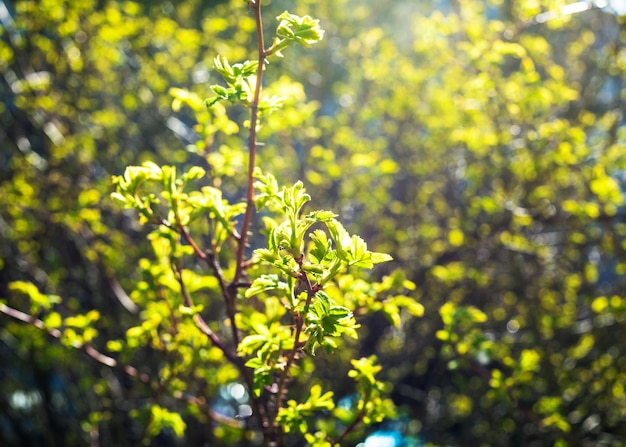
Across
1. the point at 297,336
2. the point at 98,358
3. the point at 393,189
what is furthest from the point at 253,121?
the point at 393,189

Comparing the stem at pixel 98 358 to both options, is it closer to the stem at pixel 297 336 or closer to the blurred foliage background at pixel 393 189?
the stem at pixel 297 336

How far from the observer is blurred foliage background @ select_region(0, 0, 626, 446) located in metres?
3.94

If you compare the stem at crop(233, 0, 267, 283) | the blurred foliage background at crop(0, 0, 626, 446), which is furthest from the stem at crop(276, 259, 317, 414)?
the blurred foliage background at crop(0, 0, 626, 446)

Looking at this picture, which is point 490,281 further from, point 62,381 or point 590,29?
point 62,381

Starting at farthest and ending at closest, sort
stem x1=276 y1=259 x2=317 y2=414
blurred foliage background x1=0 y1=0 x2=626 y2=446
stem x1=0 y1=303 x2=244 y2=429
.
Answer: blurred foliage background x1=0 y1=0 x2=626 y2=446, stem x1=0 y1=303 x2=244 y2=429, stem x1=276 y1=259 x2=317 y2=414

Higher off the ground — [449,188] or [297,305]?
[449,188]

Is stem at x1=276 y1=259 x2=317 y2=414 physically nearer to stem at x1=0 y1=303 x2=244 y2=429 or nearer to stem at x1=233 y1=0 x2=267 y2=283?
stem at x1=233 y1=0 x2=267 y2=283

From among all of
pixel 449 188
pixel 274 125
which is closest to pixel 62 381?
pixel 274 125

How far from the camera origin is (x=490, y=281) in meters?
4.88

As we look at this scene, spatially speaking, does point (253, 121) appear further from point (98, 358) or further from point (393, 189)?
point (393, 189)

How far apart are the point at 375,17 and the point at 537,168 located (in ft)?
12.3

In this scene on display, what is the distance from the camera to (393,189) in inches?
209

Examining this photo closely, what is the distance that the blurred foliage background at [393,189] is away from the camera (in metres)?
3.94

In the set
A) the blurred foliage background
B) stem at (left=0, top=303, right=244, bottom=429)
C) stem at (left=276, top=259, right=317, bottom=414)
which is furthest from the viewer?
the blurred foliage background
